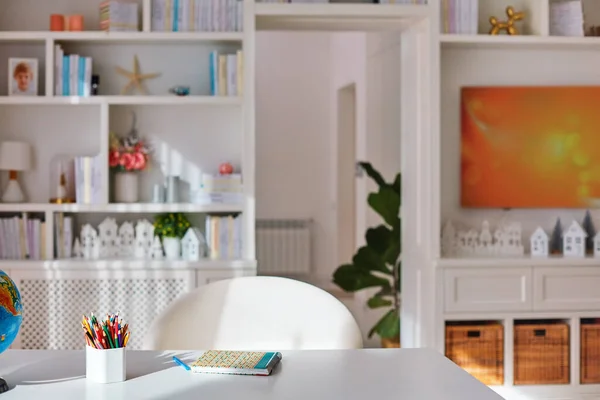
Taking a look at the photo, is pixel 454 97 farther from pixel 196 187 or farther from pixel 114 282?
pixel 114 282

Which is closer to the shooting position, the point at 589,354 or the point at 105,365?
the point at 105,365

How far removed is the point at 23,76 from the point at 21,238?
0.88 metres

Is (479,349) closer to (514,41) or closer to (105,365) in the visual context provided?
(514,41)

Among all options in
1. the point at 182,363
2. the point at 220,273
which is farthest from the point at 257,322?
the point at 220,273

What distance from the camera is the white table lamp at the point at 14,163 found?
14.8 ft

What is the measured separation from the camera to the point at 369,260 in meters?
5.46

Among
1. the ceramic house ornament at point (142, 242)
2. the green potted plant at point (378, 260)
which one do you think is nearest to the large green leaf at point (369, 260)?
the green potted plant at point (378, 260)

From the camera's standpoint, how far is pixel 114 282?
4.45 m

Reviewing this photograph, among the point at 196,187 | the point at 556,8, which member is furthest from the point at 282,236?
the point at 556,8

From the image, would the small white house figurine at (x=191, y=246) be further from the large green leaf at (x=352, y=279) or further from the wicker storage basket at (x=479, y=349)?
the wicker storage basket at (x=479, y=349)

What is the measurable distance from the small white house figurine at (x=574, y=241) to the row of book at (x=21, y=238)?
285 cm

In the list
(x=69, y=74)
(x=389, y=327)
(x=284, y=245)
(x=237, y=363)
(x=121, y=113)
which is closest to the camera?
(x=237, y=363)

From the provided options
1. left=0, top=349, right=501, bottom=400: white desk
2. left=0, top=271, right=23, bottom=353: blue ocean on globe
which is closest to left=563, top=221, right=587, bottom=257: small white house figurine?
left=0, top=349, right=501, bottom=400: white desk

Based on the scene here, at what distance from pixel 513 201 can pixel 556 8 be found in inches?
43.2
